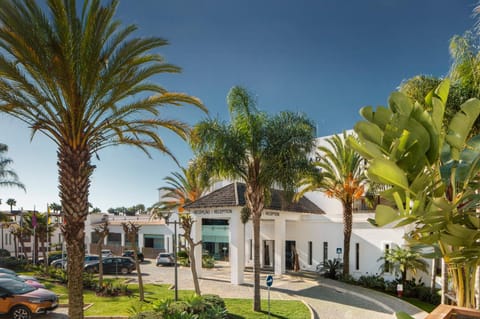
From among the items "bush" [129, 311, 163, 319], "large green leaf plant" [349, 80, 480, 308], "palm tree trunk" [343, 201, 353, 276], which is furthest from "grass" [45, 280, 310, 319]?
"large green leaf plant" [349, 80, 480, 308]

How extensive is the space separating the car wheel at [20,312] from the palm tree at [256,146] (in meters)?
9.53

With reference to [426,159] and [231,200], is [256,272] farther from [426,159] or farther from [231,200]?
[426,159]

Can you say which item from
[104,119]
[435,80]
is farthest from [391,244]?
[104,119]

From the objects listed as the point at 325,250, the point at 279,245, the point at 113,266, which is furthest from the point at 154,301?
the point at 113,266

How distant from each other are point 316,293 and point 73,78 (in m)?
16.5

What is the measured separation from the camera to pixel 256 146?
53.5 ft

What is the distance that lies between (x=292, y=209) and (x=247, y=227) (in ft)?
18.2

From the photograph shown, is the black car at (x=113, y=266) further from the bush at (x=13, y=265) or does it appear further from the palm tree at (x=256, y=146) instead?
the palm tree at (x=256, y=146)

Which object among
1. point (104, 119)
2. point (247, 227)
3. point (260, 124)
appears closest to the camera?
point (104, 119)

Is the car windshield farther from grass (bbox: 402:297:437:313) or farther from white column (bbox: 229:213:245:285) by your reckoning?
grass (bbox: 402:297:437:313)

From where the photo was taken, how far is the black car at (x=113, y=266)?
93.1 feet

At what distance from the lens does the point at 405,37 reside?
15211mm

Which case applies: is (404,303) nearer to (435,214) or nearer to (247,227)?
(247,227)

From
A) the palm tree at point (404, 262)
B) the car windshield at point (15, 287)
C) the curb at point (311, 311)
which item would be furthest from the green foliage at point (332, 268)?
the car windshield at point (15, 287)
